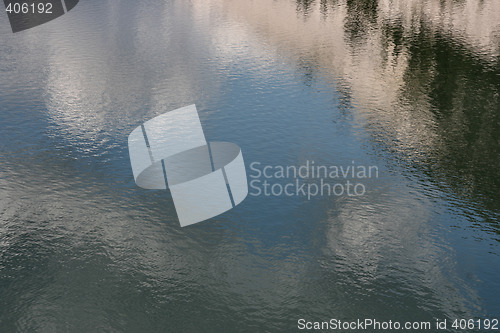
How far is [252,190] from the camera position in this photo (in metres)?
44.7

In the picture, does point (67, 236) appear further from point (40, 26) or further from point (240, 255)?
point (40, 26)

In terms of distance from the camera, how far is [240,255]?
121ft

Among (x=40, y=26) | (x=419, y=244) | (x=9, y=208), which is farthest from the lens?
(x=40, y=26)

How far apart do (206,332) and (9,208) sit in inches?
800

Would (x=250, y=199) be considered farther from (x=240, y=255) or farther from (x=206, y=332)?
(x=206, y=332)

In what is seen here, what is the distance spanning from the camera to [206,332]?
31000mm

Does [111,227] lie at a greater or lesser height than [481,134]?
greater

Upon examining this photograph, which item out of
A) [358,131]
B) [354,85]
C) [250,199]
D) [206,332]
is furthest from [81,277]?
[354,85]

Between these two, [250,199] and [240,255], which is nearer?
[240,255]

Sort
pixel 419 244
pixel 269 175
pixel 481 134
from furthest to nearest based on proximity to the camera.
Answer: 1. pixel 481 134
2. pixel 269 175
3. pixel 419 244

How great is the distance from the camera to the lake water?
33.1m

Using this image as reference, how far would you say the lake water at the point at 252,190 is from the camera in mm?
33125

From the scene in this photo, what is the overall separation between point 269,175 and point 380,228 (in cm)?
1094

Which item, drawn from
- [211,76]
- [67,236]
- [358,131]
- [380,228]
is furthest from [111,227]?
[211,76]
